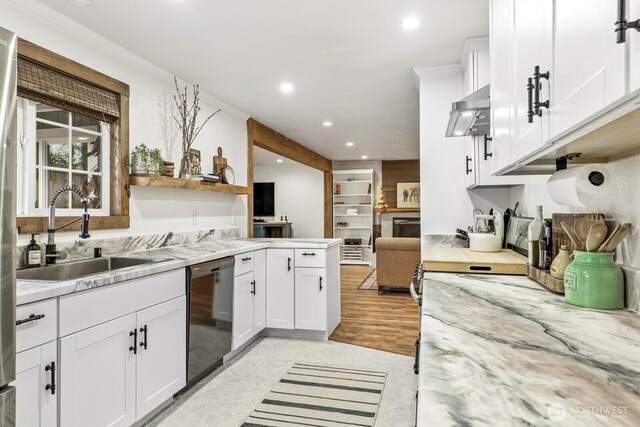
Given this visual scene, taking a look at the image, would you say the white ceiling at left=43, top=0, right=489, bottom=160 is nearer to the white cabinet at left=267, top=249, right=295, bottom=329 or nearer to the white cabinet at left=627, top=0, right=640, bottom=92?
the white cabinet at left=267, top=249, right=295, bottom=329

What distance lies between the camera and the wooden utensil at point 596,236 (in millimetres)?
1232

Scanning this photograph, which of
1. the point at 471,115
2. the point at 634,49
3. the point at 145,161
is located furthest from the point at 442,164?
the point at 634,49

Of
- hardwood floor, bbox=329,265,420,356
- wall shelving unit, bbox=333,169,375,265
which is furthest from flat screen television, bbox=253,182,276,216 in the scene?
hardwood floor, bbox=329,265,420,356

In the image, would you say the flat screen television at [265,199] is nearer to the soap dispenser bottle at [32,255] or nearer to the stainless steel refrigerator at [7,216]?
the soap dispenser bottle at [32,255]

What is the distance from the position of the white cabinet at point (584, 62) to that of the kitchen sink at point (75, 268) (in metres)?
2.20

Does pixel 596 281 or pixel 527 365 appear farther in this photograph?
pixel 596 281

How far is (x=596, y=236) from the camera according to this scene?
124 cm

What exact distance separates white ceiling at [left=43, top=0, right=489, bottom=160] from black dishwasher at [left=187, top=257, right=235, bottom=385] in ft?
5.32

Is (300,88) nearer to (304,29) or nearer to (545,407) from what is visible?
(304,29)

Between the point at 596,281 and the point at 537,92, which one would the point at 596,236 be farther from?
the point at 537,92

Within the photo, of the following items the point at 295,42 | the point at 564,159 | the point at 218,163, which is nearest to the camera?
the point at 564,159

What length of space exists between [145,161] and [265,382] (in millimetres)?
1919

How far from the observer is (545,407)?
1.93 ft

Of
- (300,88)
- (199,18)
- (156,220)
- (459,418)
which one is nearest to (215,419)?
(156,220)
